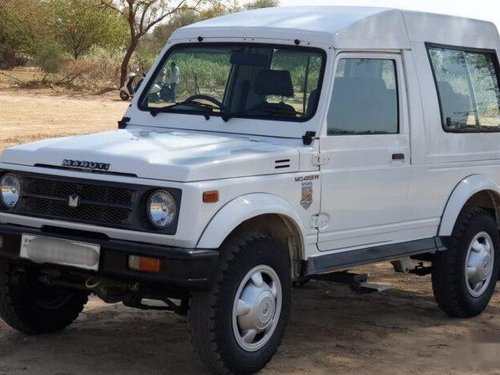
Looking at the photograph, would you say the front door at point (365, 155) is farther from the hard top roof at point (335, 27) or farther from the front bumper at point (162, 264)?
the front bumper at point (162, 264)

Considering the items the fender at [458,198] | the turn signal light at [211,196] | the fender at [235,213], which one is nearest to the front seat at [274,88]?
the fender at [235,213]

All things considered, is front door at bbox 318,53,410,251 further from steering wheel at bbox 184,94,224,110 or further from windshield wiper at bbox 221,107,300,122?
steering wheel at bbox 184,94,224,110

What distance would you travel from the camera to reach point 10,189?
6.02 meters

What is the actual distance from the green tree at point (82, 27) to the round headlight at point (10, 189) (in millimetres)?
44389

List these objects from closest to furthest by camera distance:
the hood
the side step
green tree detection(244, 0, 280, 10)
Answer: the hood, the side step, green tree detection(244, 0, 280, 10)

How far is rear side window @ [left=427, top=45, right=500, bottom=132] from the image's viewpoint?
7539mm

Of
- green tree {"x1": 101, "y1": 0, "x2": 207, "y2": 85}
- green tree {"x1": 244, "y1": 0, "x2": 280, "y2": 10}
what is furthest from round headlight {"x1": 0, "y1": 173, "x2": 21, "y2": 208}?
green tree {"x1": 244, "y1": 0, "x2": 280, "y2": 10}

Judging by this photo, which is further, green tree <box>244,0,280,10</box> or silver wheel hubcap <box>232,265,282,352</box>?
green tree <box>244,0,280,10</box>

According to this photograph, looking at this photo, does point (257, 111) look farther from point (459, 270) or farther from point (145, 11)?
point (145, 11)

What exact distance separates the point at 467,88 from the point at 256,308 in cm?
288

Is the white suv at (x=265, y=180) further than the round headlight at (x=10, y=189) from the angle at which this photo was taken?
No

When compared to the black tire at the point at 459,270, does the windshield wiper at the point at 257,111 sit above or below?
above

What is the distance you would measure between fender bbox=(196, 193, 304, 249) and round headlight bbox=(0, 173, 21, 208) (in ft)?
3.80

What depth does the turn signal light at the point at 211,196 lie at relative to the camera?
5.44 metres
